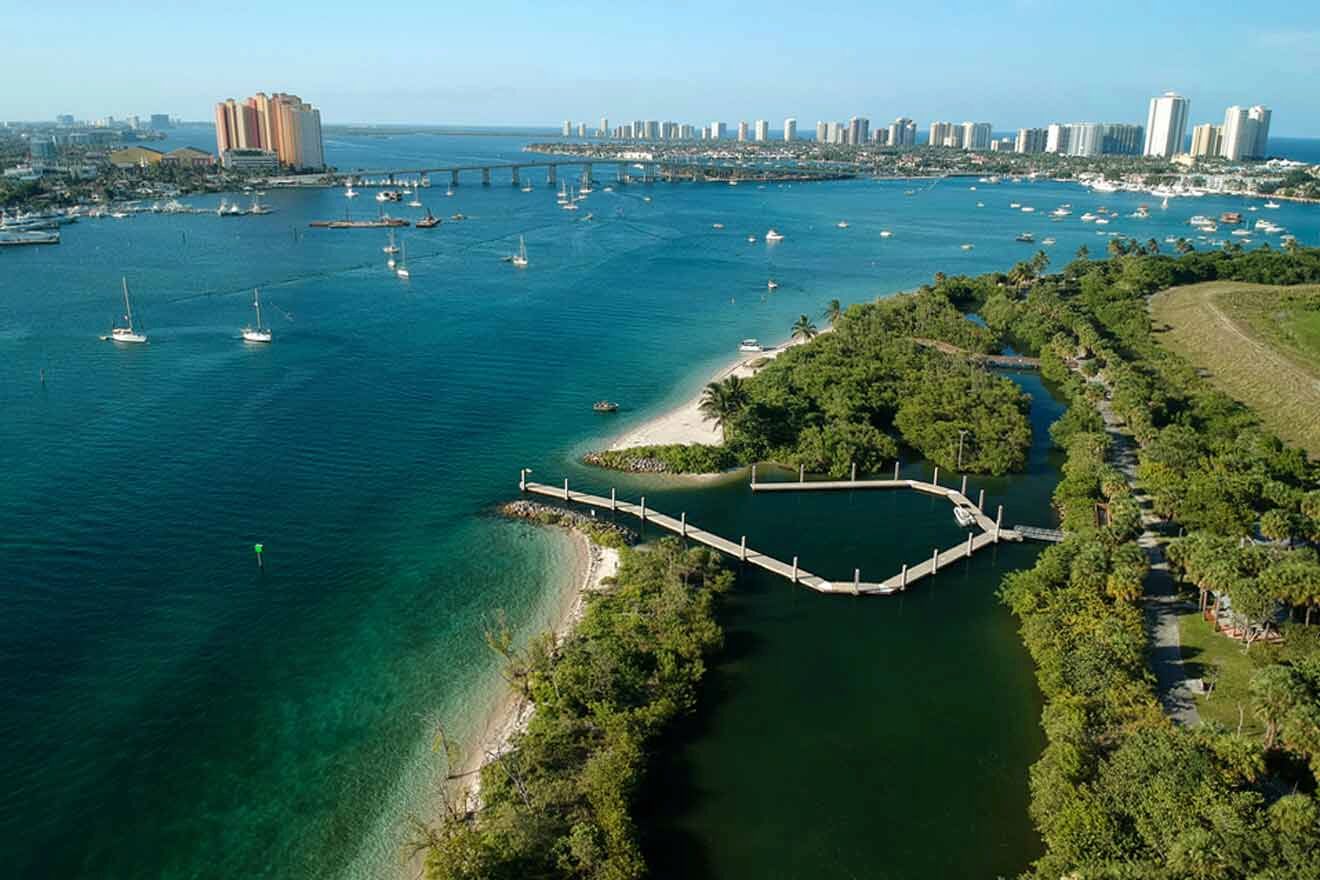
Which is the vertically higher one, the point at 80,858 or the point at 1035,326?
the point at 1035,326

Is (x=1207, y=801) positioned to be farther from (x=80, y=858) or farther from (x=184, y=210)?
(x=184, y=210)

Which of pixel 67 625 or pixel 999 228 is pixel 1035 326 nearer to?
pixel 67 625

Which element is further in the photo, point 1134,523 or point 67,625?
point 1134,523

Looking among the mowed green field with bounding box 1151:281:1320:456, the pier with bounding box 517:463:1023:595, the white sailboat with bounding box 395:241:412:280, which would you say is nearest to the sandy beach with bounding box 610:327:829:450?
the pier with bounding box 517:463:1023:595

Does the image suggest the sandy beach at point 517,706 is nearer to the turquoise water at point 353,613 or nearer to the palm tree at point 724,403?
the turquoise water at point 353,613

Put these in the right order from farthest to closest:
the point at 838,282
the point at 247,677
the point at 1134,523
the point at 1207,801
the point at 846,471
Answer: the point at 838,282 → the point at 846,471 → the point at 1134,523 → the point at 247,677 → the point at 1207,801

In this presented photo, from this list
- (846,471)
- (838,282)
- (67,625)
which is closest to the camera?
(67,625)

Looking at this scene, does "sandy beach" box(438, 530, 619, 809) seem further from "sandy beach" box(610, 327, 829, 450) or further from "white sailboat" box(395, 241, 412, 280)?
"white sailboat" box(395, 241, 412, 280)

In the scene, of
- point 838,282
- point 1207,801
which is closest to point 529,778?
point 1207,801
